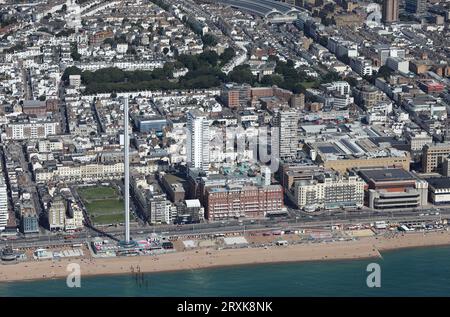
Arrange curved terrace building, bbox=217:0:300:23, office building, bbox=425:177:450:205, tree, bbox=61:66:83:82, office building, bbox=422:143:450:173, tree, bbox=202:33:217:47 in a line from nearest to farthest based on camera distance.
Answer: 1. office building, bbox=425:177:450:205
2. office building, bbox=422:143:450:173
3. tree, bbox=61:66:83:82
4. tree, bbox=202:33:217:47
5. curved terrace building, bbox=217:0:300:23

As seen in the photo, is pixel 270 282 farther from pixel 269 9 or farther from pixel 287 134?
pixel 269 9

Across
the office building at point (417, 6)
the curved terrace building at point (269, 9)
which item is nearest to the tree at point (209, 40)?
the curved terrace building at point (269, 9)

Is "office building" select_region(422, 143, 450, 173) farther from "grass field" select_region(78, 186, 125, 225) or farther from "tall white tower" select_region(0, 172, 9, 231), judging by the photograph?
"tall white tower" select_region(0, 172, 9, 231)

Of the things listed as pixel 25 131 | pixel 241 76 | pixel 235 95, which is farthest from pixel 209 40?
pixel 25 131

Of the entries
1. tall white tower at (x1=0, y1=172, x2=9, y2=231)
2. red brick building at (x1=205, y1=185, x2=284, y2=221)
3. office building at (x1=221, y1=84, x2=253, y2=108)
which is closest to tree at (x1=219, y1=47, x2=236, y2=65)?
office building at (x1=221, y1=84, x2=253, y2=108)

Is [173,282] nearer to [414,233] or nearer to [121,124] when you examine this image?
[414,233]
